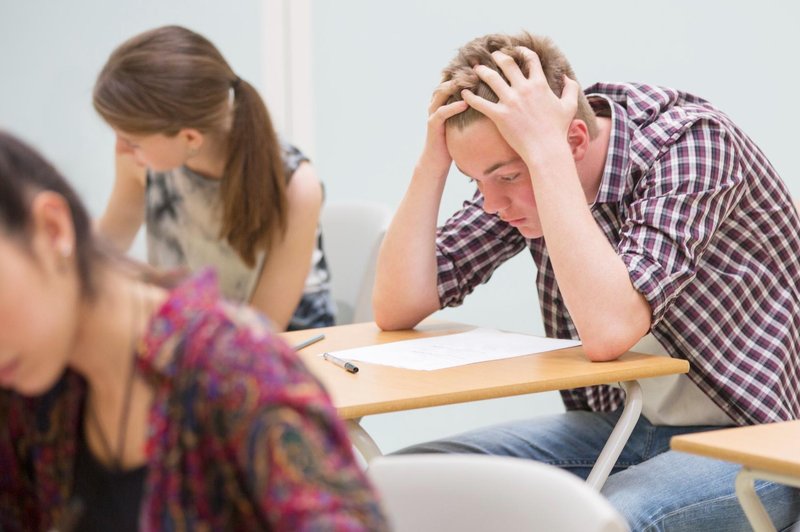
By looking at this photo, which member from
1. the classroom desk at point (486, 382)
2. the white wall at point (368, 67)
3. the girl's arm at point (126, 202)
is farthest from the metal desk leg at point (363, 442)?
the white wall at point (368, 67)

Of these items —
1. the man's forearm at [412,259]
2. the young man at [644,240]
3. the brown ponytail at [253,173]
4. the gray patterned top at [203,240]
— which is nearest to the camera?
the young man at [644,240]

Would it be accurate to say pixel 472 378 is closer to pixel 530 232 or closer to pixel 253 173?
pixel 530 232

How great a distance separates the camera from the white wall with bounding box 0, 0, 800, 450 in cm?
306

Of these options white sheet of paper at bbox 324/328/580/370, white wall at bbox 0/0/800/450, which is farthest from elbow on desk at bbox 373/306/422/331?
white wall at bbox 0/0/800/450

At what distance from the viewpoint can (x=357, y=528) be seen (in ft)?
2.34

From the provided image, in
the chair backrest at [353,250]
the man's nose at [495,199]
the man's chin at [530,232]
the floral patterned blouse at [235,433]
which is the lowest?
the chair backrest at [353,250]

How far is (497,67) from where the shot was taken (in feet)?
5.97

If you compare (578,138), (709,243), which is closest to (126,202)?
(578,138)

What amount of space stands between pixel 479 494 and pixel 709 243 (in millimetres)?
867

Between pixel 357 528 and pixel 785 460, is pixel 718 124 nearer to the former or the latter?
pixel 785 460

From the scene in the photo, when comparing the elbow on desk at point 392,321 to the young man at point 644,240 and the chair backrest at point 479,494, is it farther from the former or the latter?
the chair backrest at point 479,494

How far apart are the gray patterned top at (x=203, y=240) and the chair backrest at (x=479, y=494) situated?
4.21 ft

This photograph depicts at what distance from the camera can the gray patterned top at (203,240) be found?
7.75ft

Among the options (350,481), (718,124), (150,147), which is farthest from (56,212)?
(150,147)
